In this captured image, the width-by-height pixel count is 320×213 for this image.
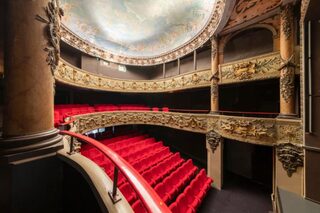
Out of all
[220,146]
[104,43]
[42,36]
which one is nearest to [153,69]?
[104,43]

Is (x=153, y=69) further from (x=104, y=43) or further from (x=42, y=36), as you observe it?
(x=42, y=36)

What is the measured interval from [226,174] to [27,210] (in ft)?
30.2

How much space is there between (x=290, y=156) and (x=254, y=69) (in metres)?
3.42

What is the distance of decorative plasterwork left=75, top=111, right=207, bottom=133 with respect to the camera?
6543mm

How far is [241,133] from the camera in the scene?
5840 mm

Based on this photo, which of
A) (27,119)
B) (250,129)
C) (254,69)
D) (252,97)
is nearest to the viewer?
(27,119)

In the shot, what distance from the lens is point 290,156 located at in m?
4.77

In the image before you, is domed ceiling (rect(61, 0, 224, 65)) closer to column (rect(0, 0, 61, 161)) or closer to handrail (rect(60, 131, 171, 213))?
column (rect(0, 0, 61, 161))

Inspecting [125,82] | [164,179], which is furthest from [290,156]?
[125,82]

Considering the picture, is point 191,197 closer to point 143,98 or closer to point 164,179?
point 164,179

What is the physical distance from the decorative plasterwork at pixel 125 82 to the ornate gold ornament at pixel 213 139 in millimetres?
2577

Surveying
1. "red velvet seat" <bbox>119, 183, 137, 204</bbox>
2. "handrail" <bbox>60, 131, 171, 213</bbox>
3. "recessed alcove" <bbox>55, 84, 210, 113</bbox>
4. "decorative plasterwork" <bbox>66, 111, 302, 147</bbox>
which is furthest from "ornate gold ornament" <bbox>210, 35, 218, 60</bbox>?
"handrail" <bbox>60, 131, 171, 213</bbox>

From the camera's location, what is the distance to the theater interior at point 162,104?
4.22ft

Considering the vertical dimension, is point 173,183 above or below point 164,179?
below
